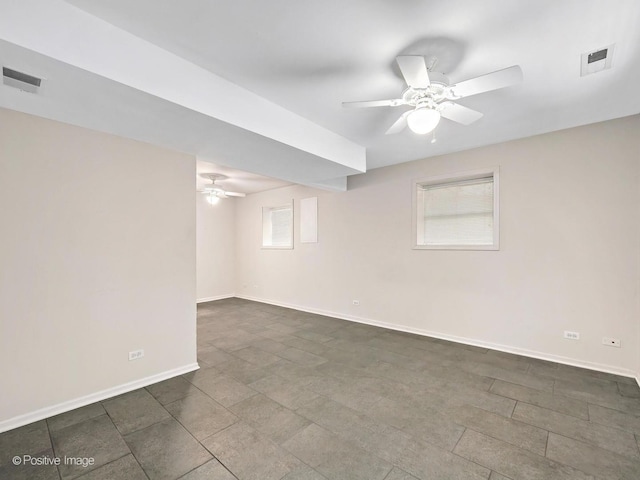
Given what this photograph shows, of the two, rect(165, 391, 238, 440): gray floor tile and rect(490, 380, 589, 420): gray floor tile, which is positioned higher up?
rect(490, 380, 589, 420): gray floor tile

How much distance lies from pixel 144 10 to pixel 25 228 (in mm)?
1964

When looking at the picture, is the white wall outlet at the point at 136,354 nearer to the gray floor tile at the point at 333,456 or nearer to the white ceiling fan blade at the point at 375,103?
the gray floor tile at the point at 333,456

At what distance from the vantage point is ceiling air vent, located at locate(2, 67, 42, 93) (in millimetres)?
1758

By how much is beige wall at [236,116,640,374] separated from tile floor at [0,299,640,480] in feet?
1.54

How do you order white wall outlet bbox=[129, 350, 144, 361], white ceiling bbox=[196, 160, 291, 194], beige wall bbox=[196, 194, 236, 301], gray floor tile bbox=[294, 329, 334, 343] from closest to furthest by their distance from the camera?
white wall outlet bbox=[129, 350, 144, 361] < gray floor tile bbox=[294, 329, 334, 343] < white ceiling bbox=[196, 160, 291, 194] < beige wall bbox=[196, 194, 236, 301]

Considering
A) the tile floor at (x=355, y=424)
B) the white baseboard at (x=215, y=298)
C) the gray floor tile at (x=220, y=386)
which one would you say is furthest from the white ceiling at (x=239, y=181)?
the gray floor tile at (x=220, y=386)

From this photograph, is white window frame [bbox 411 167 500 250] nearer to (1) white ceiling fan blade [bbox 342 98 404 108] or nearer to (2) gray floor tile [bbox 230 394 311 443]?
(1) white ceiling fan blade [bbox 342 98 404 108]

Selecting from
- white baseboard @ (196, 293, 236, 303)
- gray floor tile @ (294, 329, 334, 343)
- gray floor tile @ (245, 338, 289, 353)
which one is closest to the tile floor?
gray floor tile @ (245, 338, 289, 353)

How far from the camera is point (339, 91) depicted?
8.34 ft

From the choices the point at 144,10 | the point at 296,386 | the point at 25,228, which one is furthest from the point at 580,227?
the point at 25,228

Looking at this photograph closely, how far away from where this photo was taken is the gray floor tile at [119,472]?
1743 millimetres

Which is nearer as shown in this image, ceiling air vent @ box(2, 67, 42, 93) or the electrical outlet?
ceiling air vent @ box(2, 67, 42, 93)

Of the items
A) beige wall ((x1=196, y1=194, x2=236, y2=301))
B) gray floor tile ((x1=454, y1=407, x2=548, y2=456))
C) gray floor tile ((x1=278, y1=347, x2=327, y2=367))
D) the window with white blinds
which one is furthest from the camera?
beige wall ((x1=196, y1=194, x2=236, y2=301))

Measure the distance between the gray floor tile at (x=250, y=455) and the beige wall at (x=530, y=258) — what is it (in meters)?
3.19
